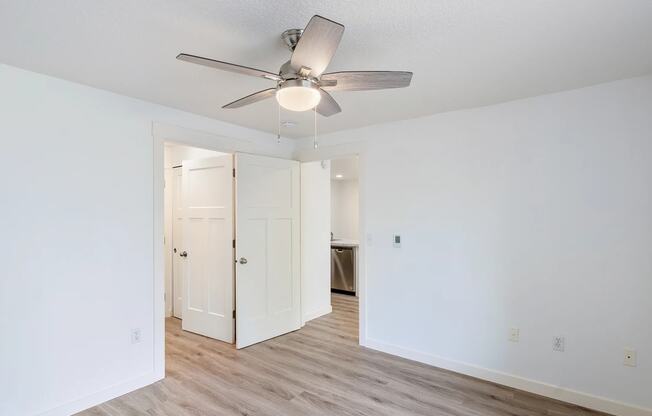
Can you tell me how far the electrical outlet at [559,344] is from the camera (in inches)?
105

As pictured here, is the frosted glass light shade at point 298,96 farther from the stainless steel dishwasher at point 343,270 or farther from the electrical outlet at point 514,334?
the stainless steel dishwasher at point 343,270

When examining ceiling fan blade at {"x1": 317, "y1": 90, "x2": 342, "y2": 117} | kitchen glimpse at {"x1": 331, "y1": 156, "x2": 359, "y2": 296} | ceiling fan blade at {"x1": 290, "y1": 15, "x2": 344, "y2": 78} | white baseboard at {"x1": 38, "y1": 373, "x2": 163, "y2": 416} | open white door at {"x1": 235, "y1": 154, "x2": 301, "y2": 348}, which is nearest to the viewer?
ceiling fan blade at {"x1": 290, "y1": 15, "x2": 344, "y2": 78}

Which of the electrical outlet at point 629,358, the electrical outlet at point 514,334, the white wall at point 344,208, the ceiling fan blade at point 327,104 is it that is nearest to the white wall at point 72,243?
the ceiling fan blade at point 327,104

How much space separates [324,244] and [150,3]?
147 inches

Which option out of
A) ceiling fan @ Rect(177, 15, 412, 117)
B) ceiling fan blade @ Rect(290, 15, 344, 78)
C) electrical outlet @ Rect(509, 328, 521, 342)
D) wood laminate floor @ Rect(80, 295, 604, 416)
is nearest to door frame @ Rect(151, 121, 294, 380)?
wood laminate floor @ Rect(80, 295, 604, 416)

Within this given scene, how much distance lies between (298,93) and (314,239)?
3204mm

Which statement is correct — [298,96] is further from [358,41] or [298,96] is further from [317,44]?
[358,41]

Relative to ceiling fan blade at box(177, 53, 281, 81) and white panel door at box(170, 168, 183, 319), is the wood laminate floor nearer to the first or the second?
white panel door at box(170, 168, 183, 319)

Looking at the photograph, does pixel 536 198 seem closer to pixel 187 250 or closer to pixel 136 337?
pixel 136 337

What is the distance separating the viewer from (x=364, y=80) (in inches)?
68.2

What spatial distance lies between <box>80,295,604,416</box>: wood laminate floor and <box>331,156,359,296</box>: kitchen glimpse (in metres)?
2.39

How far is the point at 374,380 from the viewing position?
2.95 meters

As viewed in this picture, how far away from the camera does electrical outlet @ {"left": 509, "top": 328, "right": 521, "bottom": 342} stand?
2.86 metres

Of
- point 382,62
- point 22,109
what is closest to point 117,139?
point 22,109
